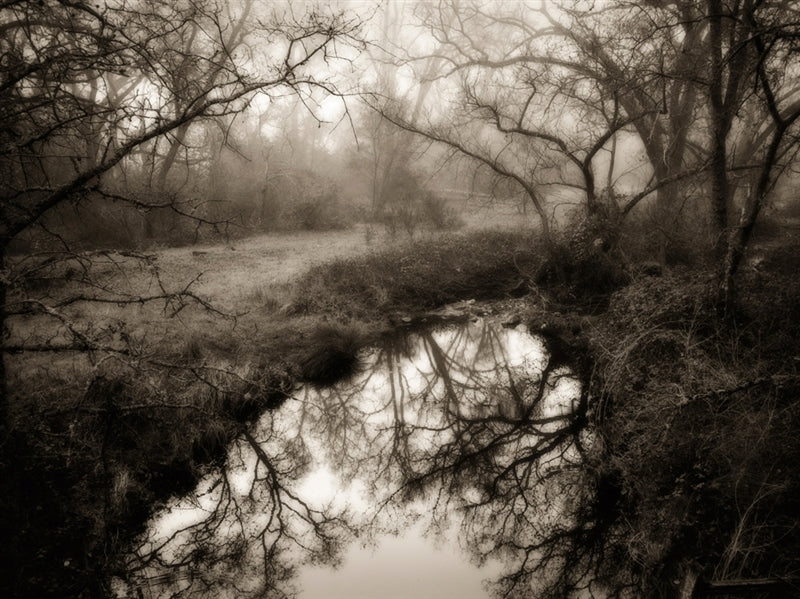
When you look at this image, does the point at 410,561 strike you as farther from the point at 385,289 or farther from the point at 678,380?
the point at 385,289

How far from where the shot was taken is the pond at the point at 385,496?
4.96 metres

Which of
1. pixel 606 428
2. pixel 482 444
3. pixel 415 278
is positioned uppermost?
pixel 415 278

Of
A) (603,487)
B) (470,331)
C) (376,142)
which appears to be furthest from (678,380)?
(376,142)

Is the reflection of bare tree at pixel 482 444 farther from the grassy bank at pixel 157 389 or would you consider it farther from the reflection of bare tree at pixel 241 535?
the grassy bank at pixel 157 389

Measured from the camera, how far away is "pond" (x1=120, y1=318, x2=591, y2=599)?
4957 millimetres

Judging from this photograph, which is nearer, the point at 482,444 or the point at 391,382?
the point at 482,444

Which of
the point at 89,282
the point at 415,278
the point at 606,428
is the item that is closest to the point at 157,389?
the point at 89,282

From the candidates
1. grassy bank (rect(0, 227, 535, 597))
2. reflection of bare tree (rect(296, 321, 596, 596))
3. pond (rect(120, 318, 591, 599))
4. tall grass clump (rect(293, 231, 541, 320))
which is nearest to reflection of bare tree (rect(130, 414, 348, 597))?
pond (rect(120, 318, 591, 599))

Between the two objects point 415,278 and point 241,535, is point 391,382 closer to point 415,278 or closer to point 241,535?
point 241,535

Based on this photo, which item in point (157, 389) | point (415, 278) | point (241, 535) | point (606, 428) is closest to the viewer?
point (241, 535)

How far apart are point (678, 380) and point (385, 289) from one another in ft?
23.1

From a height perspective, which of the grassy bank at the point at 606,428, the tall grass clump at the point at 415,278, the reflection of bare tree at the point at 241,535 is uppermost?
the tall grass clump at the point at 415,278

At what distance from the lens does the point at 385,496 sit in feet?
20.2

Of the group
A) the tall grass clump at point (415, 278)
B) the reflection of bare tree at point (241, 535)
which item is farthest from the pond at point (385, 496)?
the tall grass clump at point (415, 278)
